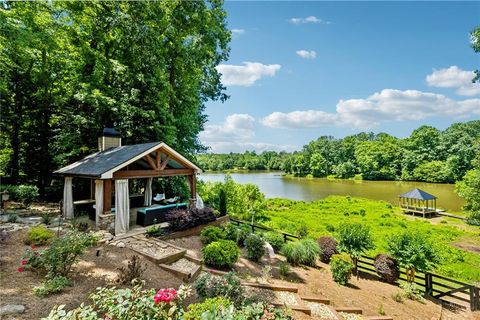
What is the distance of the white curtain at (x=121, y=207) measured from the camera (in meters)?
9.03

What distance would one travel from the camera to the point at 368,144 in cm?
6128

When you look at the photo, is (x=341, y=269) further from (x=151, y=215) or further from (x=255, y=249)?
(x=151, y=215)

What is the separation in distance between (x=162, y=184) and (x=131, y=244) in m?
7.13

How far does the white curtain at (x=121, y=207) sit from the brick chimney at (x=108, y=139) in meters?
4.13

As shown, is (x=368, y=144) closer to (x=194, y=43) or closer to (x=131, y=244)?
(x=194, y=43)

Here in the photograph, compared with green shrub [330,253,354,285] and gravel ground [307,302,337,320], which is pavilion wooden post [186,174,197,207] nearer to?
green shrub [330,253,354,285]

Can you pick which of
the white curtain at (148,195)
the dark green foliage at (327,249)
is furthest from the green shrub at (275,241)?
the white curtain at (148,195)

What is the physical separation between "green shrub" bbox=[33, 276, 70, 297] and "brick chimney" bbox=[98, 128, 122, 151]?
27.8 feet

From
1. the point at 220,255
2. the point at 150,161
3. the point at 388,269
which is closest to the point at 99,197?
the point at 150,161

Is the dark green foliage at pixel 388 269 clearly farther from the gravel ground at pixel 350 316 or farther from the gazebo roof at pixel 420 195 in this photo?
the gazebo roof at pixel 420 195

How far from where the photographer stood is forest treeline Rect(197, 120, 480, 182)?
146 ft

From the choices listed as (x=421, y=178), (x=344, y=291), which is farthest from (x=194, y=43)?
(x=421, y=178)

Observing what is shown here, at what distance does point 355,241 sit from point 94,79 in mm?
14824

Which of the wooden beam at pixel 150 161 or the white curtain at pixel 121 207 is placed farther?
the wooden beam at pixel 150 161
